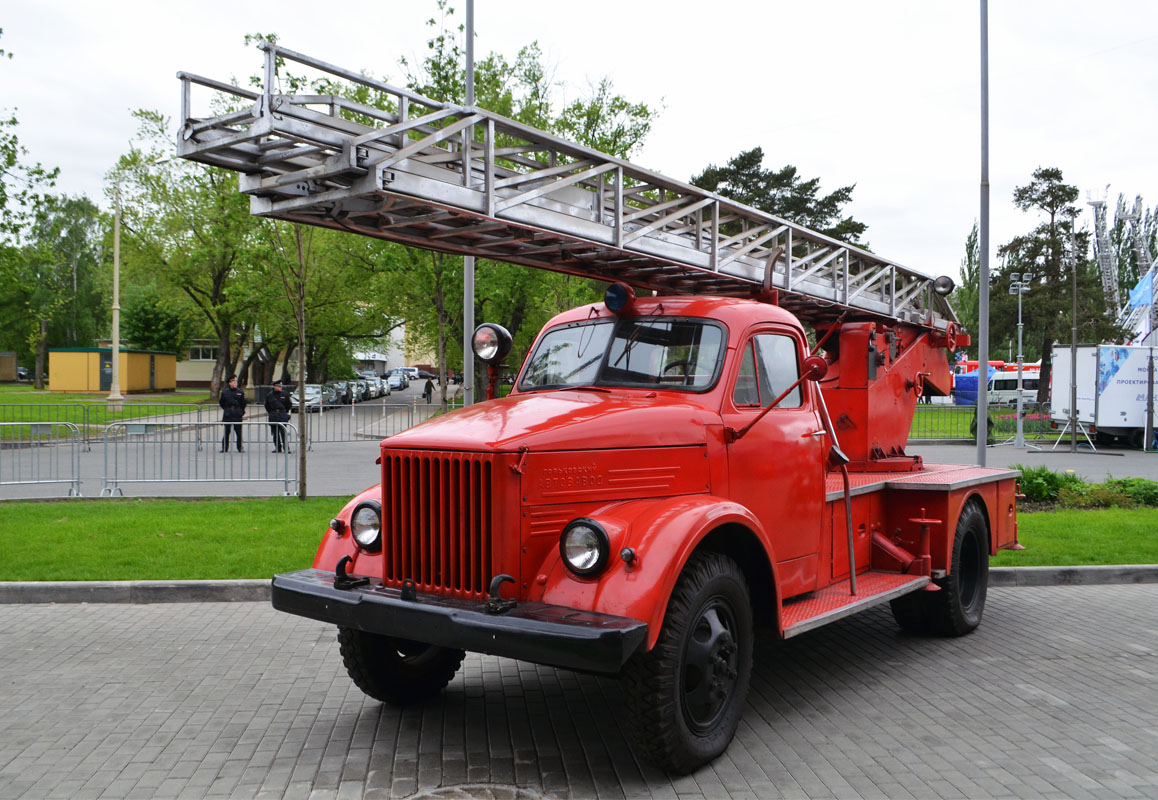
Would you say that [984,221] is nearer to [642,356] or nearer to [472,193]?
[642,356]

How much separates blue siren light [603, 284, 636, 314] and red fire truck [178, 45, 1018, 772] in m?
0.02

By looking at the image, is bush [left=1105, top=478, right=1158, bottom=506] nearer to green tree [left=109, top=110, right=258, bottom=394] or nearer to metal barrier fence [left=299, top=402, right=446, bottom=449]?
metal barrier fence [left=299, top=402, right=446, bottom=449]

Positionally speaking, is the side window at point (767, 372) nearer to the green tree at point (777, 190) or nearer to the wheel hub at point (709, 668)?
the wheel hub at point (709, 668)

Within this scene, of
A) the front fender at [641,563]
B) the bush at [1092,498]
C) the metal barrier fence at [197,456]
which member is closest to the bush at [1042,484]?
the bush at [1092,498]

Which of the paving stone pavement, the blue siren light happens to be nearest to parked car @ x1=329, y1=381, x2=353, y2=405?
the paving stone pavement

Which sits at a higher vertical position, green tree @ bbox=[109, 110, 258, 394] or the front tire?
green tree @ bbox=[109, 110, 258, 394]

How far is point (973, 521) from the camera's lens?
749cm

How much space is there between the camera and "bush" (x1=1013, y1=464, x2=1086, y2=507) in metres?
13.4

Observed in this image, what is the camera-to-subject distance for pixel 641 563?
166 inches

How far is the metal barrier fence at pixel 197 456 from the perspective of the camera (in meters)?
14.4

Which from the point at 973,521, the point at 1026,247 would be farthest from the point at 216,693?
the point at 1026,247

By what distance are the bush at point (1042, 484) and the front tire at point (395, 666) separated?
10.5m

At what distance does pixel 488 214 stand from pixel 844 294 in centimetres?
405

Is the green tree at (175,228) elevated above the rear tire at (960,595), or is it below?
above
